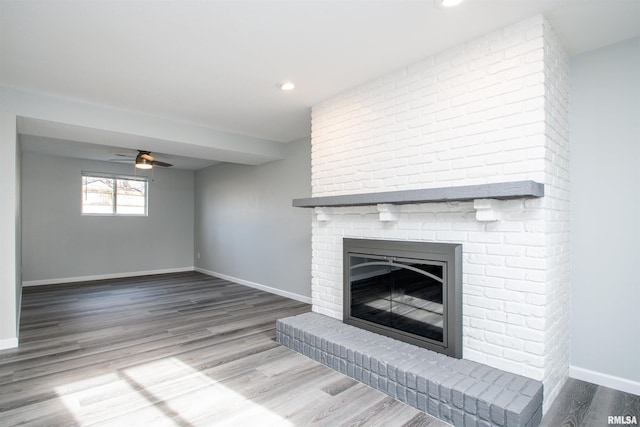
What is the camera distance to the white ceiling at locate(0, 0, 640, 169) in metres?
1.96

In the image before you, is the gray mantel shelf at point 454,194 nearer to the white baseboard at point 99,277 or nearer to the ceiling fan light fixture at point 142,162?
the ceiling fan light fixture at point 142,162

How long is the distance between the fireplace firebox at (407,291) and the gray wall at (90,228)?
606 cm

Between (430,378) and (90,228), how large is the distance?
7199 millimetres

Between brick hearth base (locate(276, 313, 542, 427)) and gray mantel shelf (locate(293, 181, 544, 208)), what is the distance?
1106 mm

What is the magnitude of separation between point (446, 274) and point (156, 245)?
706cm

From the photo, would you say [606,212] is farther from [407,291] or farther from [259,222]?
[259,222]

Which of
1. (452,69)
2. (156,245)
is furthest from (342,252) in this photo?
(156,245)

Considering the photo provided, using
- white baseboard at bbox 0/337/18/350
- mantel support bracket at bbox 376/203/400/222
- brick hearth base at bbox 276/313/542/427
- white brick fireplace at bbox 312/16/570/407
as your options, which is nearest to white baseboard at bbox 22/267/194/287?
white baseboard at bbox 0/337/18/350

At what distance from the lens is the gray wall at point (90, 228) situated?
6230 millimetres

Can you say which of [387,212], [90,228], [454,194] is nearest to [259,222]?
[387,212]

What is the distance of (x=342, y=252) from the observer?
10.7ft

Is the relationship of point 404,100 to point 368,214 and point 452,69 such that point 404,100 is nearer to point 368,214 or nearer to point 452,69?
point 452,69

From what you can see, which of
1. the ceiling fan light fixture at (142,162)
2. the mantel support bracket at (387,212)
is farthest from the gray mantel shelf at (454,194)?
the ceiling fan light fixture at (142,162)

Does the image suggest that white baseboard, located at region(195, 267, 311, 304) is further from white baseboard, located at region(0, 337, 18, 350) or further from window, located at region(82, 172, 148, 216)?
white baseboard, located at region(0, 337, 18, 350)
